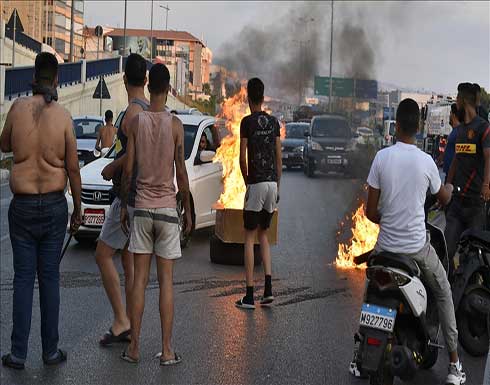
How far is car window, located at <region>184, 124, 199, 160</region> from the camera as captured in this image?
13.4 metres

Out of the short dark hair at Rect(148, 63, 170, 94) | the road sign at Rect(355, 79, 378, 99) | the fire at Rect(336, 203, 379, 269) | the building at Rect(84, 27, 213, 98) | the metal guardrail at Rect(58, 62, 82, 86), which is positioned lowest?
the fire at Rect(336, 203, 379, 269)

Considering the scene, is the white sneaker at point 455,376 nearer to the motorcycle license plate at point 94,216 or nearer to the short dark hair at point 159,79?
the short dark hair at point 159,79

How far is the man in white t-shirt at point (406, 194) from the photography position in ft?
19.4

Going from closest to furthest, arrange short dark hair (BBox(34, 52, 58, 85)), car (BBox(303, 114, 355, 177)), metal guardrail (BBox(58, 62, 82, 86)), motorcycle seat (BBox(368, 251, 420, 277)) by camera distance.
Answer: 1. motorcycle seat (BBox(368, 251, 420, 277))
2. short dark hair (BBox(34, 52, 58, 85))
3. car (BBox(303, 114, 355, 177))
4. metal guardrail (BBox(58, 62, 82, 86))

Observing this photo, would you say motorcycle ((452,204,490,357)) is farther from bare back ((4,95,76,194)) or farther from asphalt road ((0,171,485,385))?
bare back ((4,95,76,194))

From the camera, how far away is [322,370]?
6.62m

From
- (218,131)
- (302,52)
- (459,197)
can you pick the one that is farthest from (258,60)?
(459,197)

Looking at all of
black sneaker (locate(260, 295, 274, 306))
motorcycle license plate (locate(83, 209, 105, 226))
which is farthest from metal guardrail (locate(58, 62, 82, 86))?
black sneaker (locate(260, 295, 274, 306))

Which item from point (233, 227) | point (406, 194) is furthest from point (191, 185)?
point (406, 194)

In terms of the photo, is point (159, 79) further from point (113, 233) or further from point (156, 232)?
point (113, 233)

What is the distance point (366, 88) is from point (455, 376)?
2740cm

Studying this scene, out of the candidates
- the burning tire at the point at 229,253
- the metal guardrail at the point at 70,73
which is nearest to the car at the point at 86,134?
the burning tire at the point at 229,253

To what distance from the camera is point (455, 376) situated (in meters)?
6.25

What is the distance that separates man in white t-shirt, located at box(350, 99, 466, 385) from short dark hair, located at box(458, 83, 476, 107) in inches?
91.1
